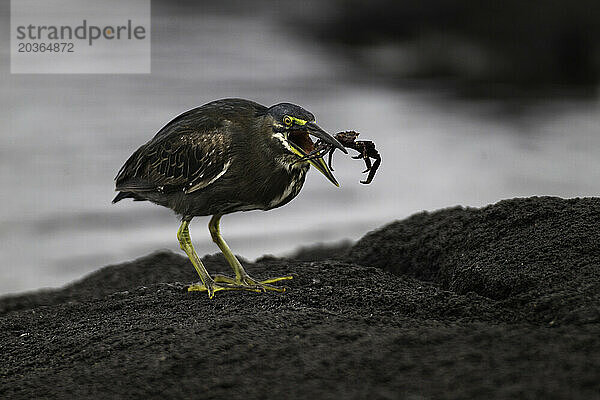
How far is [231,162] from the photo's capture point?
3518 millimetres

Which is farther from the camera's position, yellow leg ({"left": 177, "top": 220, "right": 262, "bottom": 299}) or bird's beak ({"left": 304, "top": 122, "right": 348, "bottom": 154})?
yellow leg ({"left": 177, "top": 220, "right": 262, "bottom": 299})

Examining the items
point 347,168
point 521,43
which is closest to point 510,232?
point 347,168

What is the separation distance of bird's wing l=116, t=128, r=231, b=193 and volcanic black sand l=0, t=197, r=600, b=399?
1.71 feet

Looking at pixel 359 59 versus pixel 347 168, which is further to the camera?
pixel 359 59

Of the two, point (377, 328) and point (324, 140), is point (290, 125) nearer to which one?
point (324, 140)

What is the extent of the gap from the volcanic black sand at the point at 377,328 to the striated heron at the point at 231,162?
406 millimetres

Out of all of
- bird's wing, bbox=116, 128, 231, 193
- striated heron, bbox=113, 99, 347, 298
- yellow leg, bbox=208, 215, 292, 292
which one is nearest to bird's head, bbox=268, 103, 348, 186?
striated heron, bbox=113, 99, 347, 298

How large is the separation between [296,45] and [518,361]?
8582 mm

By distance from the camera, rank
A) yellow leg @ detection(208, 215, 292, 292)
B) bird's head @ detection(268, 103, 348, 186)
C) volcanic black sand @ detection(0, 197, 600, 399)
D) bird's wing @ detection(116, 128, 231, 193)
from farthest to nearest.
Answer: yellow leg @ detection(208, 215, 292, 292) → bird's wing @ detection(116, 128, 231, 193) → bird's head @ detection(268, 103, 348, 186) → volcanic black sand @ detection(0, 197, 600, 399)

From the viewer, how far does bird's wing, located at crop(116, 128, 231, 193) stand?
140 inches

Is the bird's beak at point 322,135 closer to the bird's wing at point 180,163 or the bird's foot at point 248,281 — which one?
the bird's wing at point 180,163

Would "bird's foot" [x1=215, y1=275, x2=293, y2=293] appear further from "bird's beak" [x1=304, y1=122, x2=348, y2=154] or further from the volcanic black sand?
"bird's beak" [x1=304, y1=122, x2=348, y2=154]

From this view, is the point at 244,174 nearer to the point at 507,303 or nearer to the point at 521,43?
the point at 507,303

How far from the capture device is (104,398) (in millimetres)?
2477
